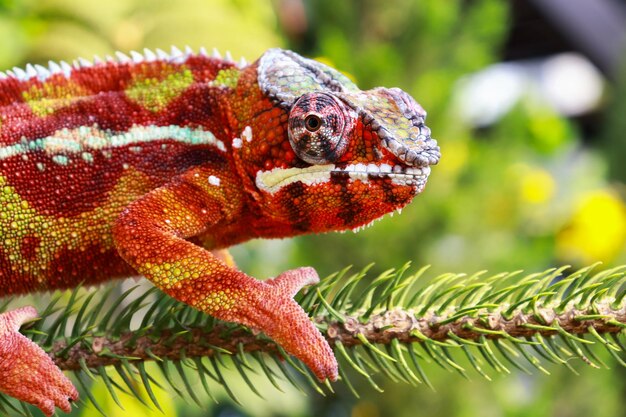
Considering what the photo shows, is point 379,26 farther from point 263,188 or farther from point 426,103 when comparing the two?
point 263,188

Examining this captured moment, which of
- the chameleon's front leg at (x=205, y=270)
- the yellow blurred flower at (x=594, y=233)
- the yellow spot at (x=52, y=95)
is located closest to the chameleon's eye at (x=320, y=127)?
the chameleon's front leg at (x=205, y=270)

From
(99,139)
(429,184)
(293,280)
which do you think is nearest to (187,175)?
(99,139)

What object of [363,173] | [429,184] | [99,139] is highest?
[429,184]

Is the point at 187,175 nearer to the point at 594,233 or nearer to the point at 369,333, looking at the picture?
the point at 369,333

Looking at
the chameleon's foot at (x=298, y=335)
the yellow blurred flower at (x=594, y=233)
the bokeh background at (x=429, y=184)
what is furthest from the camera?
the yellow blurred flower at (x=594, y=233)

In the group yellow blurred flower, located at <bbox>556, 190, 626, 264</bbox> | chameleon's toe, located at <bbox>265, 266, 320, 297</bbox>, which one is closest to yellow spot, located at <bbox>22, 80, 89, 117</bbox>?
chameleon's toe, located at <bbox>265, 266, 320, 297</bbox>

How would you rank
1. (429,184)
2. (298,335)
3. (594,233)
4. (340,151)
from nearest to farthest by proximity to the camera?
(298,335) < (340,151) < (429,184) < (594,233)

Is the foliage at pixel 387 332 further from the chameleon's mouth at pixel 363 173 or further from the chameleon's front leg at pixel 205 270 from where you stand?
the chameleon's mouth at pixel 363 173

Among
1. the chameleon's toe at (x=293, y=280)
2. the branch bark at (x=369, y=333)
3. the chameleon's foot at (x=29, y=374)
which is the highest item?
the chameleon's toe at (x=293, y=280)

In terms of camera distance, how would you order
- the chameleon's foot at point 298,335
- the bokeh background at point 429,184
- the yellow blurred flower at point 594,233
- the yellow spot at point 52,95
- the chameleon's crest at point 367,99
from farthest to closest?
the yellow blurred flower at point 594,233 < the bokeh background at point 429,184 < the yellow spot at point 52,95 < the chameleon's crest at point 367,99 < the chameleon's foot at point 298,335
